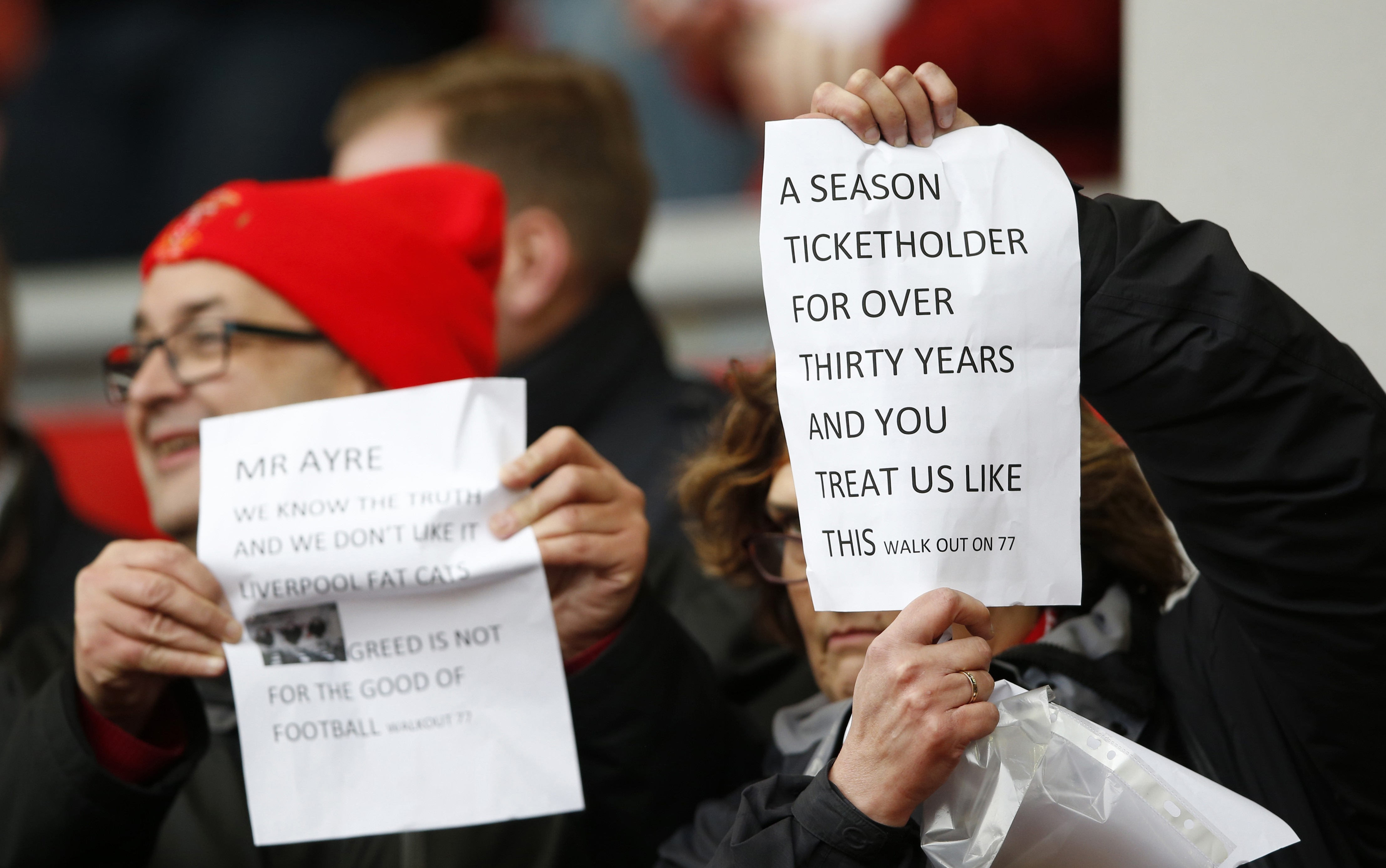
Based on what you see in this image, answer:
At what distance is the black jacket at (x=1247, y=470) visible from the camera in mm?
1259

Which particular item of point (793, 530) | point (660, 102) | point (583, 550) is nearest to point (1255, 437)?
point (793, 530)

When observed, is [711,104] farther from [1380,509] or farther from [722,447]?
[1380,509]

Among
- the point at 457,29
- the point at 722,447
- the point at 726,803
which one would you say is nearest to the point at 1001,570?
the point at 726,803

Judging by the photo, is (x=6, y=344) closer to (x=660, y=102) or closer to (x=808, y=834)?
(x=660, y=102)

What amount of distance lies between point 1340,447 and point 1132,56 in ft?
3.58

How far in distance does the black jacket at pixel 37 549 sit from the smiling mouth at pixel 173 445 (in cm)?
67

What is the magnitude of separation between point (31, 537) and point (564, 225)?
1267 millimetres

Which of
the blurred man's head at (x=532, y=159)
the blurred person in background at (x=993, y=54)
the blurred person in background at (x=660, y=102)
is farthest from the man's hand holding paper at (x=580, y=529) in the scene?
the blurred person in background at (x=660, y=102)

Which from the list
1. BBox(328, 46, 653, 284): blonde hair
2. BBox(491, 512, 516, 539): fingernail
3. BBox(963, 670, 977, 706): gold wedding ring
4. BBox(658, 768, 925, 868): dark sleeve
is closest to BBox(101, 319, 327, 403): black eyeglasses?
BBox(491, 512, 516, 539): fingernail

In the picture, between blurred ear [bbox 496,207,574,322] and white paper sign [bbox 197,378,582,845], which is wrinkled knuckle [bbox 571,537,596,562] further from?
blurred ear [bbox 496,207,574,322]

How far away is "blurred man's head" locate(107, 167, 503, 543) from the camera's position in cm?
201

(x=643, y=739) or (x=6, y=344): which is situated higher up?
(x=6, y=344)

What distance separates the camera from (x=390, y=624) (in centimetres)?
168

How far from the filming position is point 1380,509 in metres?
1.26
